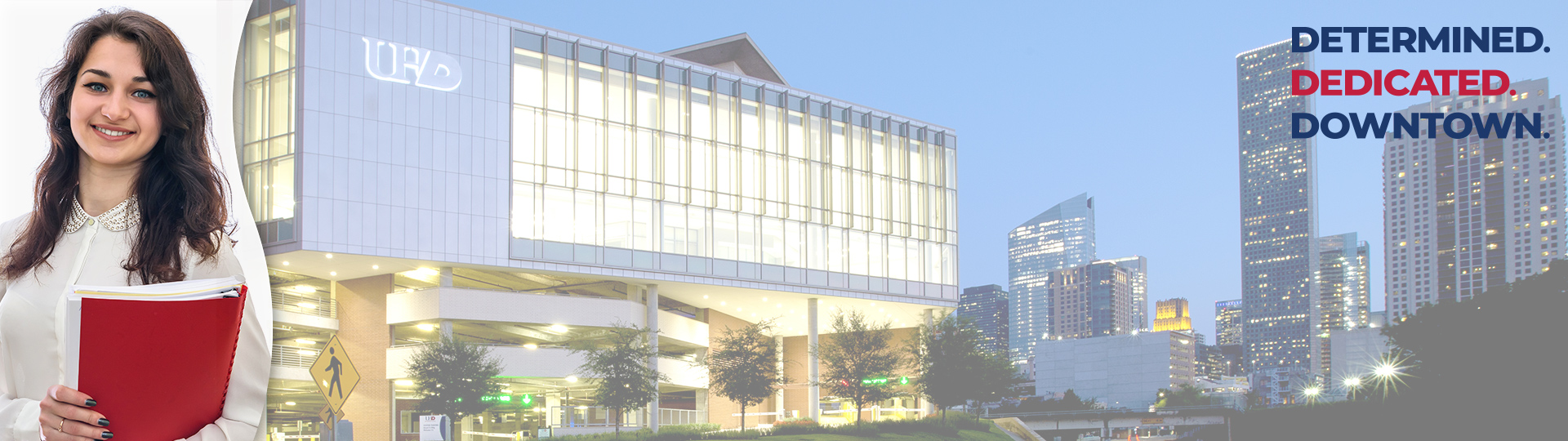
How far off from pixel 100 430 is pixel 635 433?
51063 millimetres

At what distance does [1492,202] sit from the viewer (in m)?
154

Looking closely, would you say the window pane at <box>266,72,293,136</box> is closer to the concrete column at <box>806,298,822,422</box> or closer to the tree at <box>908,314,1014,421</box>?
the concrete column at <box>806,298,822,422</box>

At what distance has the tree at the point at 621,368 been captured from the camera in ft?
173

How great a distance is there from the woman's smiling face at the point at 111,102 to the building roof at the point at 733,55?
62675 millimetres

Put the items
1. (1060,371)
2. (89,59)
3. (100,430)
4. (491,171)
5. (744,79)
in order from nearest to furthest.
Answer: (100,430) < (89,59) < (491,171) < (744,79) < (1060,371)

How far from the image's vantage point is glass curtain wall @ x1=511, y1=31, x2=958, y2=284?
51.2 meters

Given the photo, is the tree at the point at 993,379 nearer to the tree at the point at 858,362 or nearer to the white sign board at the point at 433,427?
the tree at the point at 858,362

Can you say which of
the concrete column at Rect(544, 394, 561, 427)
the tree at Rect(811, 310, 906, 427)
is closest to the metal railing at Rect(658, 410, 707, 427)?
the concrete column at Rect(544, 394, 561, 427)

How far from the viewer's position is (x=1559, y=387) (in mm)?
63062

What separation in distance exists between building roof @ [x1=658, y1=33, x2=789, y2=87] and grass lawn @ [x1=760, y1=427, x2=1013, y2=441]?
65.9ft

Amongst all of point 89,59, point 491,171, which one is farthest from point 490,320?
point 89,59

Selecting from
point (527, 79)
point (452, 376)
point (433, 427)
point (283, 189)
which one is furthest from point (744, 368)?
point (283, 189)

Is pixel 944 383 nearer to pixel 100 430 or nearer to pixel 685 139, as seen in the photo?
pixel 685 139

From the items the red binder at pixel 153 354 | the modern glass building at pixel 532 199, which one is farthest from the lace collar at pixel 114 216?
the modern glass building at pixel 532 199
